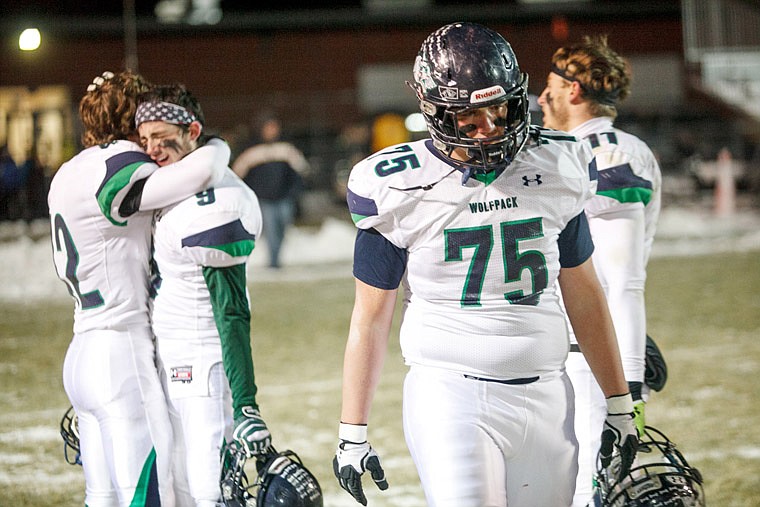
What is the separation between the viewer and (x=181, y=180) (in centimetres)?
323

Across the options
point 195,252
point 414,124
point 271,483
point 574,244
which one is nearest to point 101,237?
point 195,252

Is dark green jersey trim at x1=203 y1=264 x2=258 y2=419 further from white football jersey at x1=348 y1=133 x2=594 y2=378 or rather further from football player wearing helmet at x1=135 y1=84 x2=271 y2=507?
white football jersey at x1=348 y1=133 x2=594 y2=378

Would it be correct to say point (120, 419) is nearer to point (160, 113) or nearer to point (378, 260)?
point (160, 113)

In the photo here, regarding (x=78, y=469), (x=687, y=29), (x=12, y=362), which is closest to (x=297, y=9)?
(x=687, y=29)

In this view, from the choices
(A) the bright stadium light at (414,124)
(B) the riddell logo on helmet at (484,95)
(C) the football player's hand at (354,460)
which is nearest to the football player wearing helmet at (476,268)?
(B) the riddell logo on helmet at (484,95)

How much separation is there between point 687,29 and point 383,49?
7.36 m

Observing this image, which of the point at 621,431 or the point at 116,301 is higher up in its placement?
the point at 116,301

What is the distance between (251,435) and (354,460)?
53cm

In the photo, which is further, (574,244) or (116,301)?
(116,301)

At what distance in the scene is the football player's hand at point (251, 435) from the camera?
122 inches

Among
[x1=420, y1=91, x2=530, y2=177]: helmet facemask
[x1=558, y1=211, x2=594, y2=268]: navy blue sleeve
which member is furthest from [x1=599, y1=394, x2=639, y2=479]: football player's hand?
[x1=420, y1=91, x2=530, y2=177]: helmet facemask

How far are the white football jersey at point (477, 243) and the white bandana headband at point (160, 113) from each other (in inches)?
39.7

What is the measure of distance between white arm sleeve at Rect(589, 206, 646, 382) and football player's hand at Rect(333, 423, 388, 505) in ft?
4.26

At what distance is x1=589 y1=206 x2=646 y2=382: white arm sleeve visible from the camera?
11.9ft
